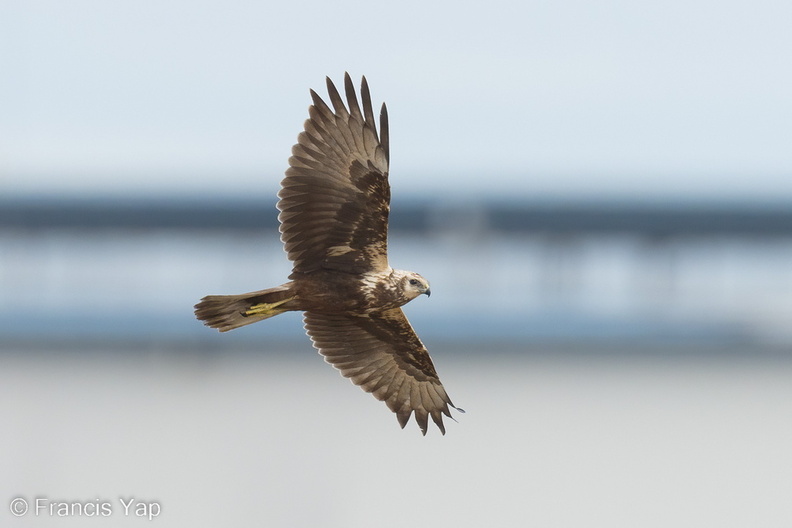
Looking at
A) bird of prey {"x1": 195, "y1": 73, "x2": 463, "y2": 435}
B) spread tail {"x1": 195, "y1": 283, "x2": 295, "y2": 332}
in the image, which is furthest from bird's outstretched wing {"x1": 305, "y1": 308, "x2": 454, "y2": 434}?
spread tail {"x1": 195, "y1": 283, "x2": 295, "y2": 332}

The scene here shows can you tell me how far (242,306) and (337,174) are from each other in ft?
3.67

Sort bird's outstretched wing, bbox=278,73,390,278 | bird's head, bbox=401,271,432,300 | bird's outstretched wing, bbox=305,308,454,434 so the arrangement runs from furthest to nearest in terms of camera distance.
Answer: bird's outstretched wing, bbox=305,308,454,434
bird's head, bbox=401,271,432,300
bird's outstretched wing, bbox=278,73,390,278

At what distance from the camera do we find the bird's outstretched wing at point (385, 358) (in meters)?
10.1

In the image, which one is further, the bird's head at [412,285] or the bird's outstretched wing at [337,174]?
the bird's head at [412,285]

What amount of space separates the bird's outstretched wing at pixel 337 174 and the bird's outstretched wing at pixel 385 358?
3.93 ft

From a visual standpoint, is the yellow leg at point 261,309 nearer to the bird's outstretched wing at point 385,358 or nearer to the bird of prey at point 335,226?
the bird of prey at point 335,226

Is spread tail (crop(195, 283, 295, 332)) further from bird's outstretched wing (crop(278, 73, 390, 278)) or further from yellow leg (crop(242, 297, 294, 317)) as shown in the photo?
bird's outstretched wing (crop(278, 73, 390, 278))

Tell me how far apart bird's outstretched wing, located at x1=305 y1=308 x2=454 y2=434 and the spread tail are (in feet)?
3.65

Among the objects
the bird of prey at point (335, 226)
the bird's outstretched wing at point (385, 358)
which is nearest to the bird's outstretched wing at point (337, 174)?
the bird of prey at point (335, 226)

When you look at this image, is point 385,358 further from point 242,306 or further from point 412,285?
point 242,306

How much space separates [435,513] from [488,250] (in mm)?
9377

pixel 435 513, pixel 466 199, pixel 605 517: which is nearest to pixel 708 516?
pixel 605 517

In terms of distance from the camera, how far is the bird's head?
359 inches

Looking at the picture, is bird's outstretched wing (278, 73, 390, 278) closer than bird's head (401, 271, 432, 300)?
Yes
